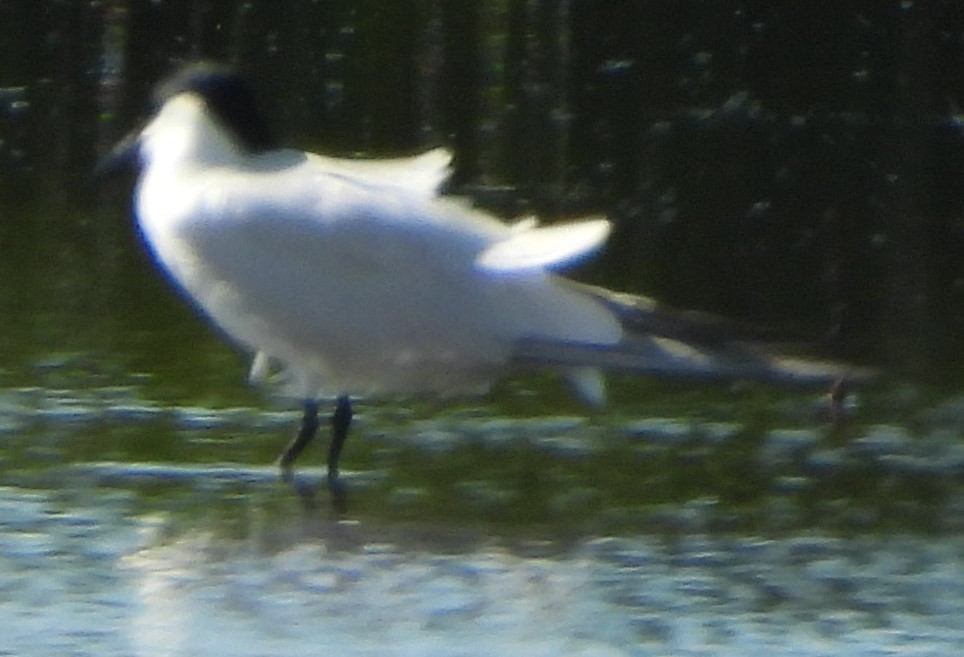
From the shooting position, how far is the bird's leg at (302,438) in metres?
7.75

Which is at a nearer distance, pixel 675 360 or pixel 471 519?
pixel 471 519

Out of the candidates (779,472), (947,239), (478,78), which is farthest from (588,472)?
(478,78)

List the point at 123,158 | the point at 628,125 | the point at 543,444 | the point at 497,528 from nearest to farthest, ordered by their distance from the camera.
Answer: the point at 497,528 < the point at 543,444 < the point at 123,158 < the point at 628,125

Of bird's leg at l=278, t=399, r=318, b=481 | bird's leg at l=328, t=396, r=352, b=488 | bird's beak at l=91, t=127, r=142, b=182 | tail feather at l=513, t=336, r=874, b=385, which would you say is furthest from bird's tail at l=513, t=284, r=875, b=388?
bird's beak at l=91, t=127, r=142, b=182

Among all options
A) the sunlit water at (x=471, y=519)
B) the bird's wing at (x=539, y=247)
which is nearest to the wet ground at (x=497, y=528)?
the sunlit water at (x=471, y=519)

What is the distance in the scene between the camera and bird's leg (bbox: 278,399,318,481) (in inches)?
305

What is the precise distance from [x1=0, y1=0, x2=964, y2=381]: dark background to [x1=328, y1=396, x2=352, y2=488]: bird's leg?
206 centimetres

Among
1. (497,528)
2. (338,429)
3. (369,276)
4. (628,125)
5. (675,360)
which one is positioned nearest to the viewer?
(497,528)

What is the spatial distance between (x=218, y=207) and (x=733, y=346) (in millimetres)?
1408

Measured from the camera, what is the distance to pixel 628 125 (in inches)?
605

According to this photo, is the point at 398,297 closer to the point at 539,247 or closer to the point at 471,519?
the point at 539,247

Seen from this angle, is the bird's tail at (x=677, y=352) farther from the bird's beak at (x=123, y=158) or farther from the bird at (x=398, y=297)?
the bird's beak at (x=123, y=158)

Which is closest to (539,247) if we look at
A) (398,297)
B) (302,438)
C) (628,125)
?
(398,297)

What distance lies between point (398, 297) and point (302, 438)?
0.49m
